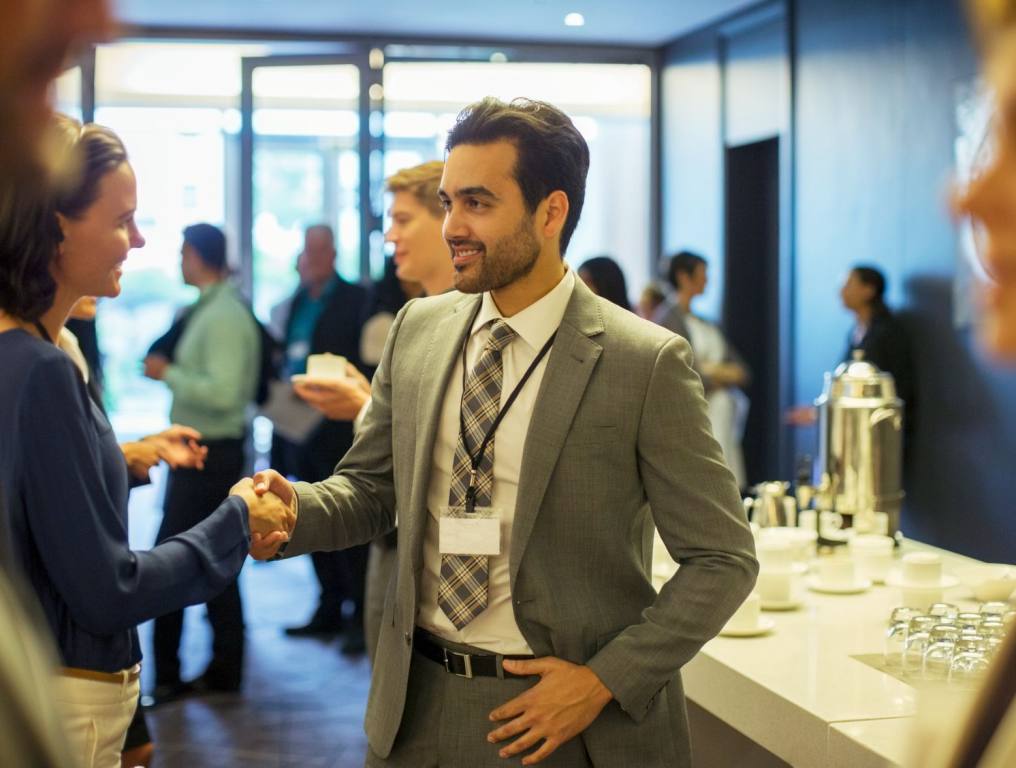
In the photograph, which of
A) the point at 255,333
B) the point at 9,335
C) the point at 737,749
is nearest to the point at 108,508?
the point at 9,335

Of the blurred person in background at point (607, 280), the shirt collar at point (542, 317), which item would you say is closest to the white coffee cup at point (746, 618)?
the shirt collar at point (542, 317)

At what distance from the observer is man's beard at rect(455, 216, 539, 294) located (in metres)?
1.99

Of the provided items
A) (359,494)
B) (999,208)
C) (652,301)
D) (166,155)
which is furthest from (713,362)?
(999,208)

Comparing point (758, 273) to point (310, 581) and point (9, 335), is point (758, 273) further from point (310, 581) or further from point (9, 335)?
point (9, 335)

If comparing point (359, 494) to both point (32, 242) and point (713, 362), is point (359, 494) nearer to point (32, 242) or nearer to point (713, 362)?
point (32, 242)

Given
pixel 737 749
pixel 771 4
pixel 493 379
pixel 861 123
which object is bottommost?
pixel 737 749

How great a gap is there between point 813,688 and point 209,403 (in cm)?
314

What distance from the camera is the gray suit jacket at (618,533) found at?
1.81 metres

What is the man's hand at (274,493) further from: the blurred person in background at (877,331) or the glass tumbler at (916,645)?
the blurred person in background at (877,331)

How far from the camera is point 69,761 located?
70 centimetres

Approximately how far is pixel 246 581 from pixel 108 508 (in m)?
5.97

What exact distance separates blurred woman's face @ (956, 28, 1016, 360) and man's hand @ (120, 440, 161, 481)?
7.16 ft

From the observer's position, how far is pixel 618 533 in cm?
186

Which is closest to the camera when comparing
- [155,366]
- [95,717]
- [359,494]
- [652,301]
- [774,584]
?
[95,717]
